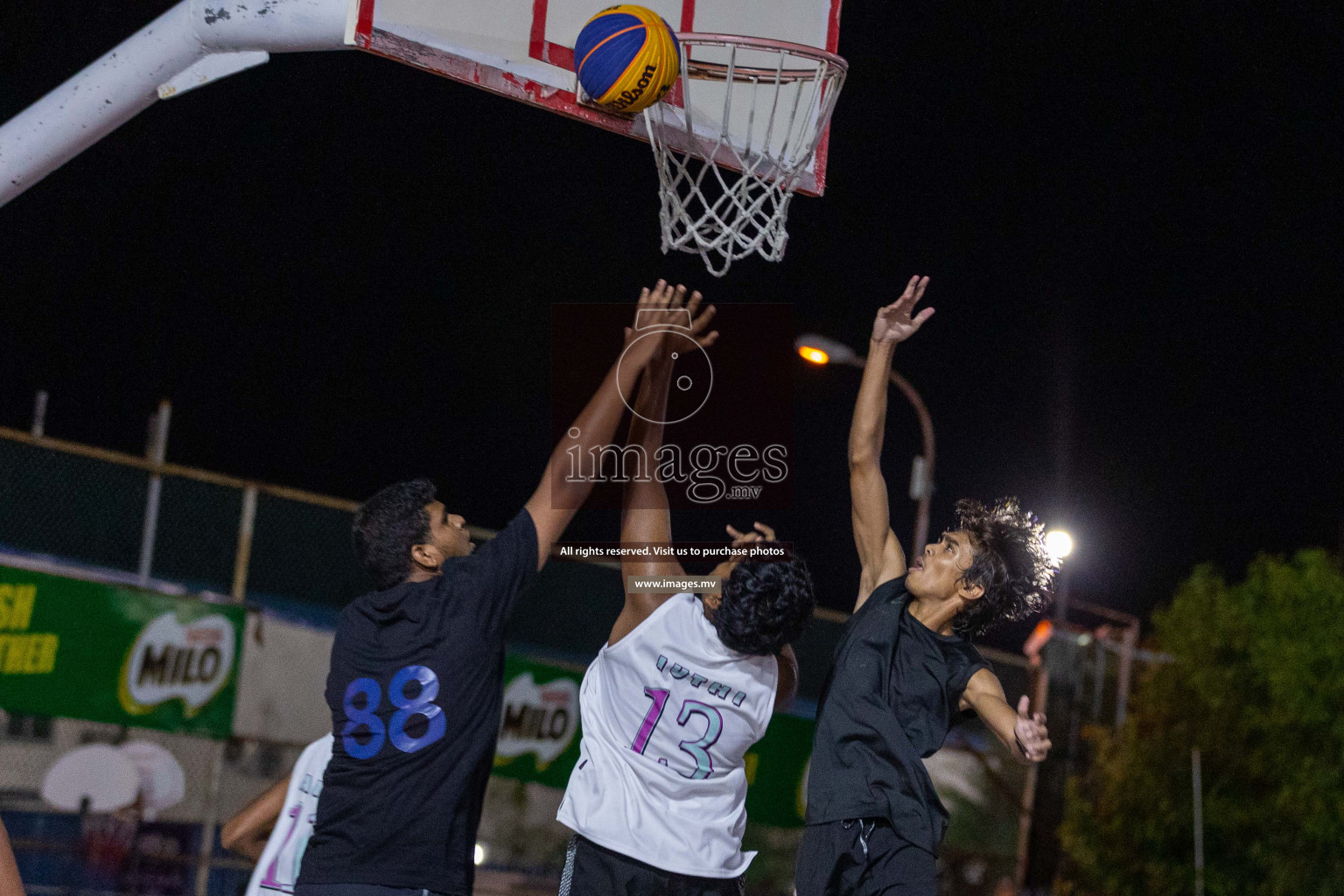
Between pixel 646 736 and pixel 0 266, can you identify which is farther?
pixel 0 266

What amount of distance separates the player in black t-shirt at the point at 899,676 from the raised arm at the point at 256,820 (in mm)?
2068

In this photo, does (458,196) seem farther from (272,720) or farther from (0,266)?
(272,720)

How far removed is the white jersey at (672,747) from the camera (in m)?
3.96

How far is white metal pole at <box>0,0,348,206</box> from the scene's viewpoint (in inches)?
185

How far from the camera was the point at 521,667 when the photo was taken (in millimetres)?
11352

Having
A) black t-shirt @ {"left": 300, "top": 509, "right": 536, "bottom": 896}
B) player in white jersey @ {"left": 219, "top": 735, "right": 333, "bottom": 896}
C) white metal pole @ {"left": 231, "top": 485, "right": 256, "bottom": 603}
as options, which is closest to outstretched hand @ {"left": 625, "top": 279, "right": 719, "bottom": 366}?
black t-shirt @ {"left": 300, "top": 509, "right": 536, "bottom": 896}

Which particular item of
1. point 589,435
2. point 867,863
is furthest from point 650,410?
point 867,863

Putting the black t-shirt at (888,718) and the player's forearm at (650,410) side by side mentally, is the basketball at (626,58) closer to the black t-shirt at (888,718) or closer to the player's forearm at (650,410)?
the player's forearm at (650,410)

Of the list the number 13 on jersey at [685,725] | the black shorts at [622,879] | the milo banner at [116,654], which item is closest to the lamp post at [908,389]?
the milo banner at [116,654]

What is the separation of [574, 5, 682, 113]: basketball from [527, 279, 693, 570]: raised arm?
5.31ft

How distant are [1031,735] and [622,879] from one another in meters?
1.40

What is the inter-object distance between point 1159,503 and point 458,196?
22.5 m

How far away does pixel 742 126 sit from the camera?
20.1 ft

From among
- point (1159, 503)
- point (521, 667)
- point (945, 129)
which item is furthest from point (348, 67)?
point (1159, 503)
